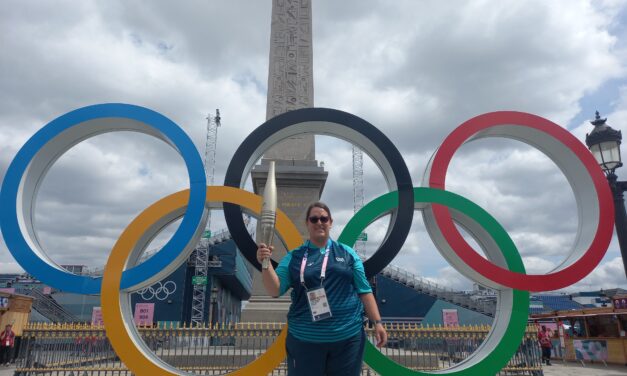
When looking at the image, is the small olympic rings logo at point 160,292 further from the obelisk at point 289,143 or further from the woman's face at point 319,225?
the woman's face at point 319,225

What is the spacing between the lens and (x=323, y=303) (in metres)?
3.45

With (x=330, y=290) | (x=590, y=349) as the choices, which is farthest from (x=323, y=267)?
(x=590, y=349)

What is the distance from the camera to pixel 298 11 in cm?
1527

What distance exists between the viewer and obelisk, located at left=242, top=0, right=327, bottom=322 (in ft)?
40.7

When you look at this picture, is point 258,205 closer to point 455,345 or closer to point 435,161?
point 435,161

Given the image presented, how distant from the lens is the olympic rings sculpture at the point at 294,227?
6000mm

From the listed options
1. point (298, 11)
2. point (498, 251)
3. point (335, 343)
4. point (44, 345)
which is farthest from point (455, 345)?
point (298, 11)

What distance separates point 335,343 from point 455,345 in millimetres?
8696

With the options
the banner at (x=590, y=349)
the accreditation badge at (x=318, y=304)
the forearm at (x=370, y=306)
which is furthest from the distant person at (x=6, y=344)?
the banner at (x=590, y=349)

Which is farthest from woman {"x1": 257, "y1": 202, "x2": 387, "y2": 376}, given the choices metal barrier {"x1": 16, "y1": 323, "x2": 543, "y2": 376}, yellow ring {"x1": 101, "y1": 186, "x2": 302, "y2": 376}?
metal barrier {"x1": 16, "y1": 323, "x2": 543, "y2": 376}

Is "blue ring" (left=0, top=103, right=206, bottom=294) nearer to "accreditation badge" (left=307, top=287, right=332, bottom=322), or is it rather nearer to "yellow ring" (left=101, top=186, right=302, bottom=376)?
"yellow ring" (left=101, top=186, right=302, bottom=376)

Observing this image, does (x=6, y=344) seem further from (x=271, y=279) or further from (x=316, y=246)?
(x=316, y=246)

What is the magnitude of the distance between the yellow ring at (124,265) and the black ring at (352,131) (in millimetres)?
259

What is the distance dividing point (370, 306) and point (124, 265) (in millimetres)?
4326
